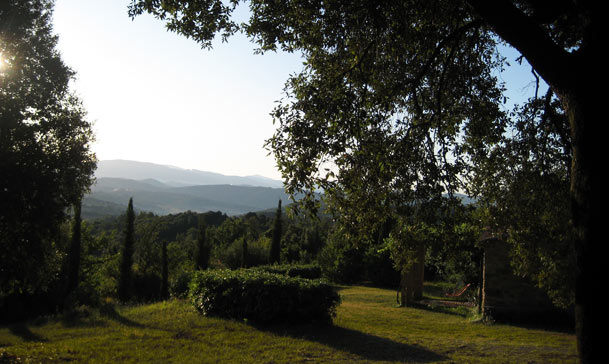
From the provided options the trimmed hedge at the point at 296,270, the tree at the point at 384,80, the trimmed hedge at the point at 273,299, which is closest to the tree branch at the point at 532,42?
the tree at the point at 384,80

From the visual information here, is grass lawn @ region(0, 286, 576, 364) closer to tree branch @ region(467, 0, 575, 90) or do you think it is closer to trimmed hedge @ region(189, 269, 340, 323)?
trimmed hedge @ region(189, 269, 340, 323)

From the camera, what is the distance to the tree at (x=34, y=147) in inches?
452

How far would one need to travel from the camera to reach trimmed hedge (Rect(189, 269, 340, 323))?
11.9 metres

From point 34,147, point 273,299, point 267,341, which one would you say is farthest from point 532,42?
point 34,147

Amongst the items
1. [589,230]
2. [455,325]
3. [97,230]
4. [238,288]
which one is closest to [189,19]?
[589,230]

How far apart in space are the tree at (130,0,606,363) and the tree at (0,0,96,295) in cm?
761

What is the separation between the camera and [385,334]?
11.5 meters

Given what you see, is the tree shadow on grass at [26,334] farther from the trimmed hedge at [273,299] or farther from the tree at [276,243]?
the tree at [276,243]

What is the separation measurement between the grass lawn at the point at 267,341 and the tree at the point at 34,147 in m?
2.46

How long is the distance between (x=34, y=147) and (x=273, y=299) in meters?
8.67

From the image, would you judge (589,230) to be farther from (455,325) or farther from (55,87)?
(55,87)

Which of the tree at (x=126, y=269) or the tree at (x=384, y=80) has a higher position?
the tree at (x=384, y=80)

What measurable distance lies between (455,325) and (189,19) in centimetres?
1274

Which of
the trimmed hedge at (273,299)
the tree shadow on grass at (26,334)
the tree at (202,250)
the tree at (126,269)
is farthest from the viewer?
the tree at (202,250)
